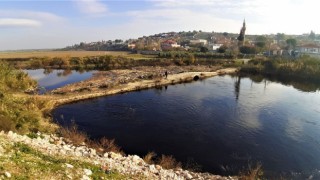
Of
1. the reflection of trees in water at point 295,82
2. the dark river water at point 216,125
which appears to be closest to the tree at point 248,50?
the reflection of trees in water at point 295,82

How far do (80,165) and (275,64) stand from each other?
84503mm

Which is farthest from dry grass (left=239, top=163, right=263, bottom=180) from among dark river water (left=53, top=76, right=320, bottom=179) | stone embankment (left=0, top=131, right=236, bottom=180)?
stone embankment (left=0, top=131, right=236, bottom=180)

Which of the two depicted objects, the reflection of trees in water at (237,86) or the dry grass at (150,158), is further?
the reflection of trees in water at (237,86)

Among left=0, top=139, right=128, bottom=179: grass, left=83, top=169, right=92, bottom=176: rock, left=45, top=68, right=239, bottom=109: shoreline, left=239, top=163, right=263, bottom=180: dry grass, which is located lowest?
left=239, top=163, right=263, bottom=180: dry grass

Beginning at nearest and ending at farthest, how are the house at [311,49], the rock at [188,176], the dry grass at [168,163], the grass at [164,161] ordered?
the rock at [188,176] → the dry grass at [168,163] → the grass at [164,161] → the house at [311,49]

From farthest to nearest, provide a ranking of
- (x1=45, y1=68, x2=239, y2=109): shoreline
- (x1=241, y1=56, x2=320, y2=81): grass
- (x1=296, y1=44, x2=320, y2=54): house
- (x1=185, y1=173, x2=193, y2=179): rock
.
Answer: (x1=296, y1=44, x2=320, y2=54): house
(x1=241, y1=56, x2=320, y2=81): grass
(x1=45, y1=68, x2=239, y2=109): shoreline
(x1=185, y1=173, x2=193, y2=179): rock

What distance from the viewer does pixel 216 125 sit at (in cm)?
3822

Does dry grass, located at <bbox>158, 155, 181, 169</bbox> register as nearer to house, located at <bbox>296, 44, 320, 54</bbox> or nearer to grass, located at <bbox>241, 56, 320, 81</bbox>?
grass, located at <bbox>241, 56, 320, 81</bbox>

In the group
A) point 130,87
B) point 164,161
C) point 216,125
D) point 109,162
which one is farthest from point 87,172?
point 130,87

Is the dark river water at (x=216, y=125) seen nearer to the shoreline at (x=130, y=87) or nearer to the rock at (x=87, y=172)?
the shoreline at (x=130, y=87)

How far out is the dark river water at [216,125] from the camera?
2830cm

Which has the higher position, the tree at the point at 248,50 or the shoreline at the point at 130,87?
the tree at the point at 248,50

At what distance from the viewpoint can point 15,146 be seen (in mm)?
19188

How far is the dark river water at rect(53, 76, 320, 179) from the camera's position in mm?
28297
